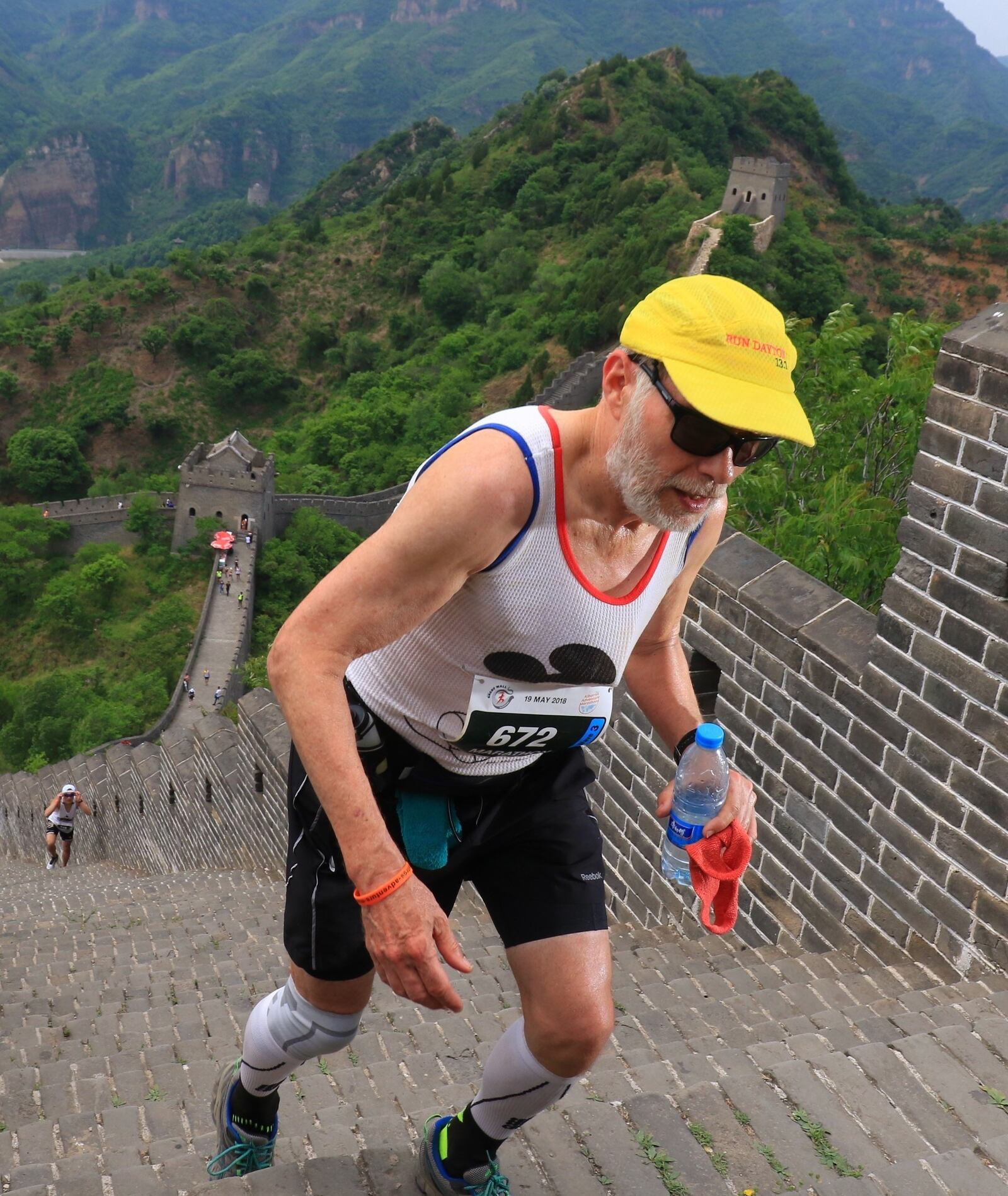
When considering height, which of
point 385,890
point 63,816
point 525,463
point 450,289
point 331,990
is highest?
point 525,463

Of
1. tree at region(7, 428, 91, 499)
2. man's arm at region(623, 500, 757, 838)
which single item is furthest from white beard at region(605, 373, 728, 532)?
tree at region(7, 428, 91, 499)

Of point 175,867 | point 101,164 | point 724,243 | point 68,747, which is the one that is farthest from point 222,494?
point 101,164

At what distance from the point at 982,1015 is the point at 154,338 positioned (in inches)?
2634

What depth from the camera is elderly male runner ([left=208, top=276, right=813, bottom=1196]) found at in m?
2.19

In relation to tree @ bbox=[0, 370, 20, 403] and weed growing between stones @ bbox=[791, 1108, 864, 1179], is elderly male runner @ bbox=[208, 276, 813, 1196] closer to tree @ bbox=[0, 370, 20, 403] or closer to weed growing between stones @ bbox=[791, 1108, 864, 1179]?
weed growing between stones @ bbox=[791, 1108, 864, 1179]

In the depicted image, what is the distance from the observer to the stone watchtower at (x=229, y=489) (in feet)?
146

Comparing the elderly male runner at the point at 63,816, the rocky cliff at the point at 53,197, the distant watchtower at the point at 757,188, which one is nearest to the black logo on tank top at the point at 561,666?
the elderly male runner at the point at 63,816

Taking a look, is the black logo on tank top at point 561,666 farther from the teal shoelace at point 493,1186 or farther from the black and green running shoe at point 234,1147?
the black and green running shoe at point 234,1147

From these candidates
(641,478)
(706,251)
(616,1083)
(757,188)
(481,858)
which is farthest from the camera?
(757,188)

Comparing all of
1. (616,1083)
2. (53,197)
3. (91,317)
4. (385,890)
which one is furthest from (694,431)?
(53,197)

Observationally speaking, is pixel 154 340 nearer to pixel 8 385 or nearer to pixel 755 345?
pixel 8 385

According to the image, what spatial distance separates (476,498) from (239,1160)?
182 centimetres

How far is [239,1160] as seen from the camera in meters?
2.88

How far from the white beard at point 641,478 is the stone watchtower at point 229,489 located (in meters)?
43.0
